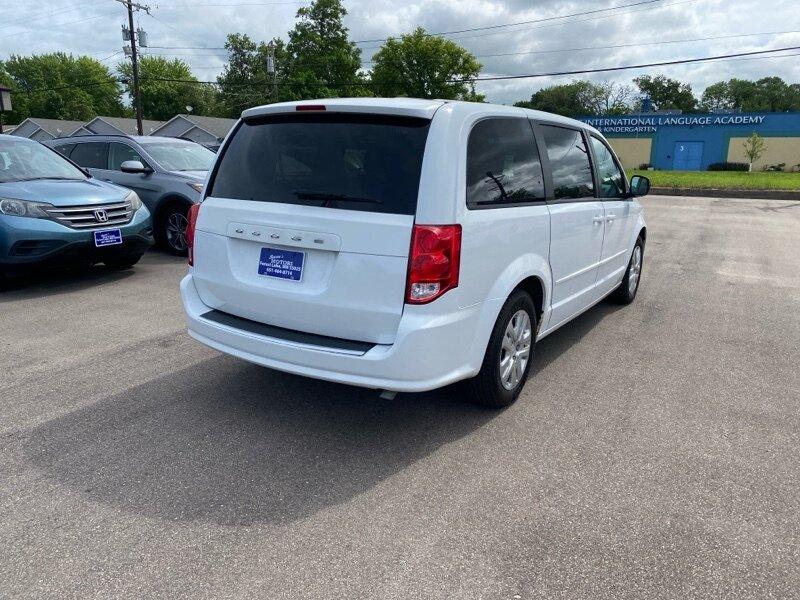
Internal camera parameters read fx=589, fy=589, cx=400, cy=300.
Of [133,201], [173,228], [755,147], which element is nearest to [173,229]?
[173,228]

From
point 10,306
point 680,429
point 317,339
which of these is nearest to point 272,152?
point 317,339

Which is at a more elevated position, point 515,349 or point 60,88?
point 60,88

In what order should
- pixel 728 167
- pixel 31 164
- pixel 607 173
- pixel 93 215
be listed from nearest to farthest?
pixel 607 173 < pixel 93 215 < pixel 31 164 < pixel 728 167

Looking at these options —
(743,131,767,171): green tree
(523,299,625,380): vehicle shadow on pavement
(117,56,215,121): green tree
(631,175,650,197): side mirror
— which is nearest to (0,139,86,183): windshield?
(523,299,625,380): vehicle shadow on pavement

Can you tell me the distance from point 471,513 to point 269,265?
5.48ft

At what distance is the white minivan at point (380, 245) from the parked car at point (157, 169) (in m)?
5.29

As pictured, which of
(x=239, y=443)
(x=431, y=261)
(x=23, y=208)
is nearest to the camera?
(x=431, y=261)

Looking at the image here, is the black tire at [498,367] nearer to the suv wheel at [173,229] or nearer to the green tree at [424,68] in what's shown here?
the suv wheel at [173,229]

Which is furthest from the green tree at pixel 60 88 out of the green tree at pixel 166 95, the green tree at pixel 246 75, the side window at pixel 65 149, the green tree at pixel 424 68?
the side window at pixel 65 149

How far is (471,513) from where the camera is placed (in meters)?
2.64

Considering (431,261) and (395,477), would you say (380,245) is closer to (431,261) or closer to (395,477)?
(431,261)

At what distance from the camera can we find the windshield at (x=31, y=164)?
7039 mm

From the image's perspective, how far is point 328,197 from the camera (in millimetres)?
3107

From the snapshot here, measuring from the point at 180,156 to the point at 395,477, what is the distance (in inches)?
316
